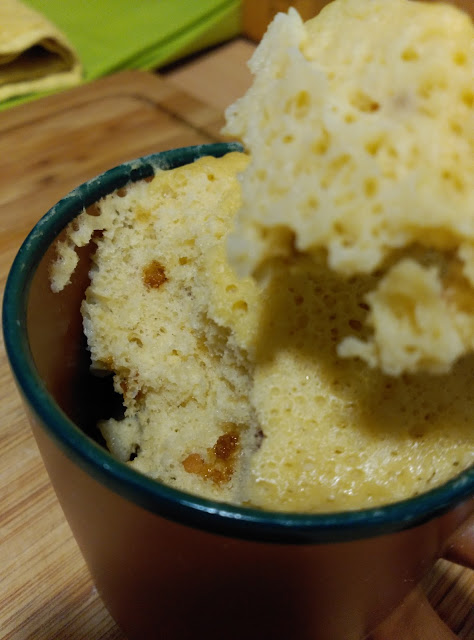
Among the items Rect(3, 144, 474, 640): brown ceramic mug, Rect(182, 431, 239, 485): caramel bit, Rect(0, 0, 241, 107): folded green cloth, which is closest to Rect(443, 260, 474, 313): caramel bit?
Rect(3, 144, 474, 640): brown ceramic mug

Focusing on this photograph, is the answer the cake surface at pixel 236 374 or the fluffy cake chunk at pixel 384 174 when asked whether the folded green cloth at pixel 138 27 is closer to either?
the cake surface at pixel 236 374

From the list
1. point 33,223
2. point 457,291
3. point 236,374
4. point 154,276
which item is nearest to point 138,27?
point 33,223

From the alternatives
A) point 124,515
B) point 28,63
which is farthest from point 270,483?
point 28,63

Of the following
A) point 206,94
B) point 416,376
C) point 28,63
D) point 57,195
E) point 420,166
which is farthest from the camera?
point 206,94

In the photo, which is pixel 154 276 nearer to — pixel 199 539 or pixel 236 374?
pixel 236 374

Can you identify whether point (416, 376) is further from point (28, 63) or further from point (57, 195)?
point (28, 63)

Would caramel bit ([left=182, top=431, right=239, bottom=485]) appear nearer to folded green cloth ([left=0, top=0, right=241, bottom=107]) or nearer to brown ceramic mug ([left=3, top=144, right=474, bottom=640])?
brown ceramic mug ([left=3, top=144, right=474, bottom=640])

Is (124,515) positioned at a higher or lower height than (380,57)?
lower
